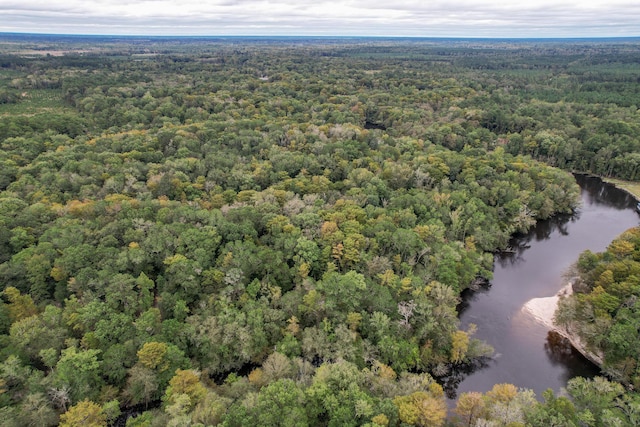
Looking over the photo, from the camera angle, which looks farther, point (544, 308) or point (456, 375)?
point (544, 308)

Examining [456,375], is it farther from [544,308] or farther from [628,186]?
[628,186]

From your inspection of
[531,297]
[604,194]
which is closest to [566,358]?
[531,297]

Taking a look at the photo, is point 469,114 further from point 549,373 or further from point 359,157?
point 549,373

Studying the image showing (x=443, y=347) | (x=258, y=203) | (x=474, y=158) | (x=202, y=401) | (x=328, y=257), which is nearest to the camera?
(x=202, y=401)

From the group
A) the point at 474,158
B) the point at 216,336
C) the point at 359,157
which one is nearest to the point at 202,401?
the point at 216,336

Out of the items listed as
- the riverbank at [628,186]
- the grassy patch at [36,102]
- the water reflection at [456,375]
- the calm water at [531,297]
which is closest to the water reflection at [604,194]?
the calm water at [531,297]

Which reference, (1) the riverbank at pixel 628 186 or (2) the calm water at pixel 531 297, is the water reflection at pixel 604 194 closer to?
(2) the calm water at pixel 531 297

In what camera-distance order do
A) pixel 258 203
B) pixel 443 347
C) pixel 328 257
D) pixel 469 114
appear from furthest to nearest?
pixel 469 114
pixel 258 203
pixel 328 257
pixel 443 347
